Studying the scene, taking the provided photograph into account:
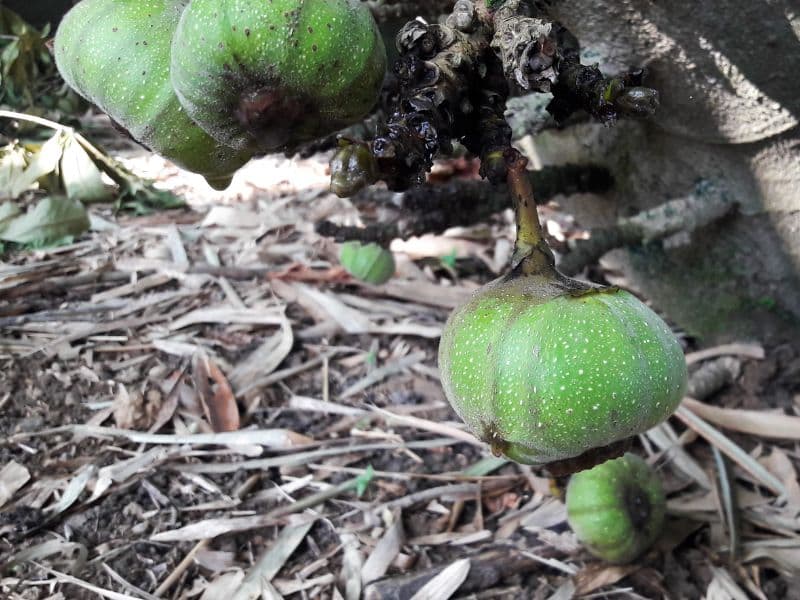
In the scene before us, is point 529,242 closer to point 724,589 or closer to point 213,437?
point 724,589

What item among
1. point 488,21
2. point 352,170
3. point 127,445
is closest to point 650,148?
point 488,21

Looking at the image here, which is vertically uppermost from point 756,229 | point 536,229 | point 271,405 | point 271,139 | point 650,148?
point 271,139

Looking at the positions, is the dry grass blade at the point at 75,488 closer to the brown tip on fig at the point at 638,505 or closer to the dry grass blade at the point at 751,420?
the brown tip on fig at the point at 638,505

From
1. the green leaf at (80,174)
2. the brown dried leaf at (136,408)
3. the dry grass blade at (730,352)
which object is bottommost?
the brown dried leaf at (136,408)

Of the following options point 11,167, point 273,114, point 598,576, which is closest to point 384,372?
point 598,576

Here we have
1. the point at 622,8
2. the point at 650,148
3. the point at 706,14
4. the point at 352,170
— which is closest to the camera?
the point at 352,170

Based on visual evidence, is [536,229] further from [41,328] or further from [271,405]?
[41,328]

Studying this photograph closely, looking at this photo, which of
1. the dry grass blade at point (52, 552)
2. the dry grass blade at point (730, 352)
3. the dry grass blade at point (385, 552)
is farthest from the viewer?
the dry grass blade at point (730, 352)

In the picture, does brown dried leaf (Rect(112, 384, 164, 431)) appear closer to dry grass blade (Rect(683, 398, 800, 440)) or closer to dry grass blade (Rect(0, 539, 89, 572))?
dry grass blade (Rect(0, 539, 89, 572))

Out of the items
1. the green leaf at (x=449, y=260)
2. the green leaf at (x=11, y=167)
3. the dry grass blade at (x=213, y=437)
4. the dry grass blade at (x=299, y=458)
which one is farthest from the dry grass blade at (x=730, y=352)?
the green leaf at (x=11, y=167)
